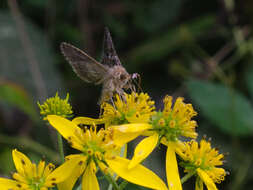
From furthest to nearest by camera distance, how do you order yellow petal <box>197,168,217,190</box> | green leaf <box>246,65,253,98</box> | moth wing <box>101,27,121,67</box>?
green leaf <box>246,65,253,98</box> → moth wing <box>101,27,121,67</box> → yellow petal <box>197,168,217,190</box>

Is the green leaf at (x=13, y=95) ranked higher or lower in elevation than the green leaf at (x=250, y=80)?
lower

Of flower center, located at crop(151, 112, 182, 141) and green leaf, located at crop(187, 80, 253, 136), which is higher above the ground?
green leaf, located at crop(187, 80, 253, 136)

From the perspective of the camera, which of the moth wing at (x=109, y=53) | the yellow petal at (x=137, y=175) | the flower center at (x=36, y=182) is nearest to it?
the yellow petal at (x=137, y=175)

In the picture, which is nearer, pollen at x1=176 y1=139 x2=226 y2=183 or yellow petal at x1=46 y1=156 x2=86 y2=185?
yellow petal at x1=46 y1=156 x2=86 y2=185

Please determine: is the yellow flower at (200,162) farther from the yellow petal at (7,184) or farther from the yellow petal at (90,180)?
the yellow petal at (7,184)

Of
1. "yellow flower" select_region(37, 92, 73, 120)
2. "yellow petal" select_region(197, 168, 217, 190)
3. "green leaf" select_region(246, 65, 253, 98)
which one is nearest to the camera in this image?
"yellow petal" select_region(197, 168, 217, 190)

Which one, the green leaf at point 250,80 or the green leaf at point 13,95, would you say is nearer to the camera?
the green leaf at point 13,95

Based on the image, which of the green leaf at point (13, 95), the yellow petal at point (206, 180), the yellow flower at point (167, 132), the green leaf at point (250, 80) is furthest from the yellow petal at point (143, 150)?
the green leaf at point (250, 80)

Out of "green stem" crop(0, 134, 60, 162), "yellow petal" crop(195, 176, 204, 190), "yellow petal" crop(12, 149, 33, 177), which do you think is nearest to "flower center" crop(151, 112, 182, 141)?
"yellow petal" crop(195, 176, 204, 190)

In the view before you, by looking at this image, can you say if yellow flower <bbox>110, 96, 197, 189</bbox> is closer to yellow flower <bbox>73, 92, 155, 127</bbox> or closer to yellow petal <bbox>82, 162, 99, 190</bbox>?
yellow flower <bbox>73, 92, 155, 127</bbox>
